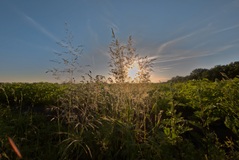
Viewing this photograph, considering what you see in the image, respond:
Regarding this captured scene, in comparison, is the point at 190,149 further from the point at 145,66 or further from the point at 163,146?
the point at 145,66

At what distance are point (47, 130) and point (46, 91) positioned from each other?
3699mm

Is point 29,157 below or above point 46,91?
below

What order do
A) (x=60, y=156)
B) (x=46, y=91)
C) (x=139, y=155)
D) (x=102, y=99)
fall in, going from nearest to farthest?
(x=139, y=155) < (x=60, y=156) < (x=102, y=99) < (x=46, y=91)

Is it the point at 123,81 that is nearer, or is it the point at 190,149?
the point at 190,149

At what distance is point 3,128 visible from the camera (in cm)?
395

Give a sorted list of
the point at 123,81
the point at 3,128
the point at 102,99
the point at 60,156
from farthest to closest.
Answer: the point at 102,99, the point at 123,81, the point at 3,128, the point at 60,156

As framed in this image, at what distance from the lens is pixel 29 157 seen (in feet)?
12.0

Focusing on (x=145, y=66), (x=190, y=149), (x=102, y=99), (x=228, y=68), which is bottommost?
(x=190, y=149)

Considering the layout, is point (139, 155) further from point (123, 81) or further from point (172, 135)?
point (123, 81)

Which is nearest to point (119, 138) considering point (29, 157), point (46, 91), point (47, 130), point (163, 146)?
point (163, 146)

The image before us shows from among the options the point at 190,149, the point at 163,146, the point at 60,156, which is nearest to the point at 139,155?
the point at 163,146

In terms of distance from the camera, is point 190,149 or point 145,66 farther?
point 145,66

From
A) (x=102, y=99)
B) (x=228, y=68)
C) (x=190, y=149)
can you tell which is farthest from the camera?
(x=228, y=68)

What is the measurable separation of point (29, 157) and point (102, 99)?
1597 millimetres
